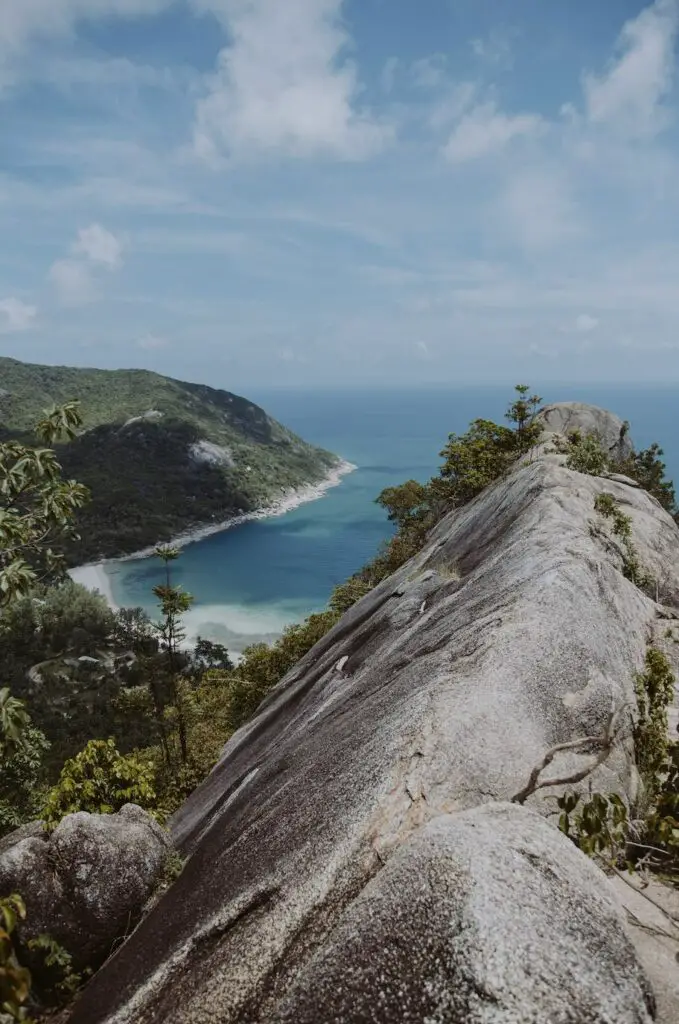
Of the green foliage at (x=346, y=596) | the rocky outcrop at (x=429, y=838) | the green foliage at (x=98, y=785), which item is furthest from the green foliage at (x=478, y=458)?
the green foliage at (x=98, y=785)

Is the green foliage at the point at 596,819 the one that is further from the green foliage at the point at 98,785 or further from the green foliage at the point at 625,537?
the green foliage at the point at 625,537

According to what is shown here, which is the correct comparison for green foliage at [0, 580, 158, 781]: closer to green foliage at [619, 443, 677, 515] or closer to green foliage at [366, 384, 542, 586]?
green foliage at [366, 384, 542, 586]

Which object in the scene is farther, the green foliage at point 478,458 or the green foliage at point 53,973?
the green foliage at point 478,458

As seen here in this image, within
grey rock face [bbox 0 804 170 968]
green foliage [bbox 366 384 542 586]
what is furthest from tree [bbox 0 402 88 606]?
green foliage [bbox 366 384 542 586]

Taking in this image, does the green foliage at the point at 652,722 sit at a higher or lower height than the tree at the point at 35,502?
lower

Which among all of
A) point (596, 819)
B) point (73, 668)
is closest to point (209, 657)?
point (73, 668)

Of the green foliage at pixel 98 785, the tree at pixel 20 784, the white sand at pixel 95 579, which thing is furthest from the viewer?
the white sand at pixel 95 579

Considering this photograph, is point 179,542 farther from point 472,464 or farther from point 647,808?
point 647,808

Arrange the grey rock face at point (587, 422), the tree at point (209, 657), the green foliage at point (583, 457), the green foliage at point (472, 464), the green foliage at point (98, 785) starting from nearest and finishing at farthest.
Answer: the green foliage at point (98, 785) → the green foliage at point (583, 457) → the green foliage at point (472, 464) → the grey rock face at point (587, 422) → the tree at point (209, 657)
